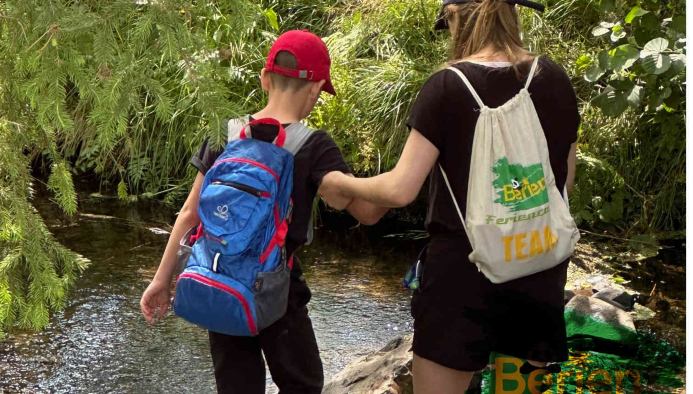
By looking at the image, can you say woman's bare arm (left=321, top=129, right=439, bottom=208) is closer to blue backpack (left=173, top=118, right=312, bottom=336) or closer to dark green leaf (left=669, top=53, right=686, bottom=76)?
blue backpack (left=173, top=118, right=312, bottom=336)

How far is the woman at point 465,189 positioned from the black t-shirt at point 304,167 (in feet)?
0.18

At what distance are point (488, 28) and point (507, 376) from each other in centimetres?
96

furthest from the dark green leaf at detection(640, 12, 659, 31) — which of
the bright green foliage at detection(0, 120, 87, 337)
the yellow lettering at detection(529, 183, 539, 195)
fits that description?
the bright green foliage at detection(0, 120, 87, 337)

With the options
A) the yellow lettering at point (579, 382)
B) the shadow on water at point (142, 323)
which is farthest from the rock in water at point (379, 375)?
the yellow lettering at point (579, 382)

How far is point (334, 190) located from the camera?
7.49ft

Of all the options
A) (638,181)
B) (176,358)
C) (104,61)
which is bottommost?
(176,358)

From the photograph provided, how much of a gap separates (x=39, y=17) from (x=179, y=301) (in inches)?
31.8

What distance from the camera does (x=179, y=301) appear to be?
2.25 metres

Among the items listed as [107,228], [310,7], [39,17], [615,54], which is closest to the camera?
[39,17]

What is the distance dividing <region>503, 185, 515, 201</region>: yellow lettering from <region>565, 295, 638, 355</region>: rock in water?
1.95m

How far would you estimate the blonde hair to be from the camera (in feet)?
7.20

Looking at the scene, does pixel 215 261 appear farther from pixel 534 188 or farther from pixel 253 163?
pixel 534 188

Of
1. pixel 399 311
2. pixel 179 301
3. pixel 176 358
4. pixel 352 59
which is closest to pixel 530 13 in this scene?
pixel 352 59

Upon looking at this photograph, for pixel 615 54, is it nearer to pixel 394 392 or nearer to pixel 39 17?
pixel 394 392
